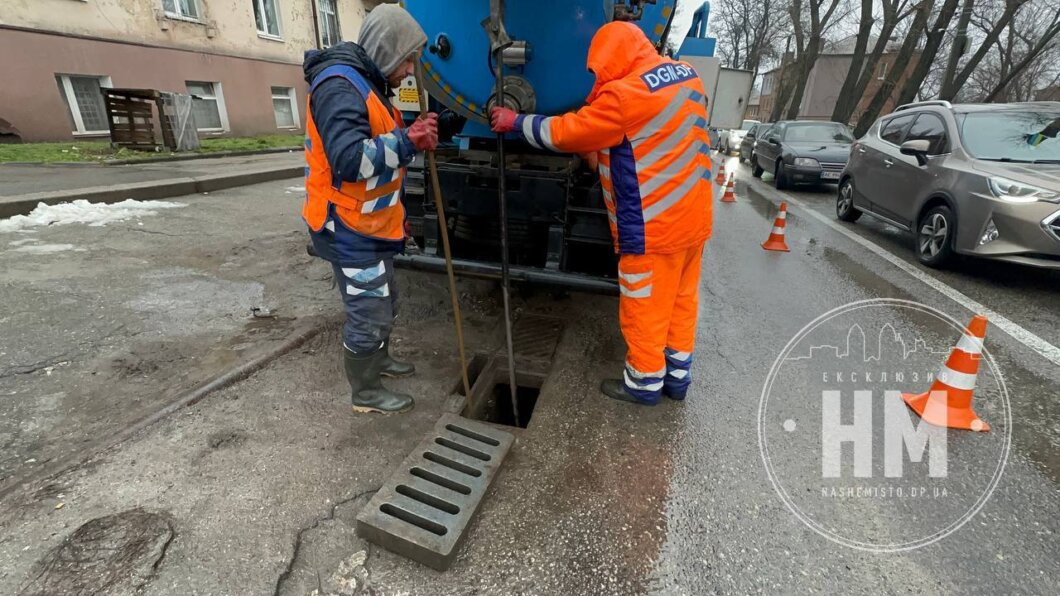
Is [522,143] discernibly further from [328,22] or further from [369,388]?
[328,22]

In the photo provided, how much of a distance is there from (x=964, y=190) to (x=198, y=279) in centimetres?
722

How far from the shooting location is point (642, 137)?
7.84 ft

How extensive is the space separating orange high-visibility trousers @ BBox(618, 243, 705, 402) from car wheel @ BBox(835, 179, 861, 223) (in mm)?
6528

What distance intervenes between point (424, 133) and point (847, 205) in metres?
7.93

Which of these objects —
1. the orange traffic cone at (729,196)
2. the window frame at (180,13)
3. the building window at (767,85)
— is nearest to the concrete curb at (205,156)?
the window frame at (180,13)

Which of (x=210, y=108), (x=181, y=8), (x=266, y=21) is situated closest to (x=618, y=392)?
(x=181, y=8)

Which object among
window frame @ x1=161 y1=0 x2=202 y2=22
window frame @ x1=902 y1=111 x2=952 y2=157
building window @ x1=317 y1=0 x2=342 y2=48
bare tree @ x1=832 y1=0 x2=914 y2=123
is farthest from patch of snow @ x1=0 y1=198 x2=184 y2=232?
bare tree @ x1=832 y1=0 x2=914 y2=123

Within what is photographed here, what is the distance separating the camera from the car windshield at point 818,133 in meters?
11.8

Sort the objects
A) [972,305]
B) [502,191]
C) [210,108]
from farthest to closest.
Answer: [210,108] < [972,305] < [502,191]

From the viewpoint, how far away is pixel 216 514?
6.41ft

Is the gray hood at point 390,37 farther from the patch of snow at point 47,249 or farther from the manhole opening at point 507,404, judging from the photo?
the patch of snow at point 47,249

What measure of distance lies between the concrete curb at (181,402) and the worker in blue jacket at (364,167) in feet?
2.44

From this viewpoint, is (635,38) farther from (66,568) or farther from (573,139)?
(66,568)

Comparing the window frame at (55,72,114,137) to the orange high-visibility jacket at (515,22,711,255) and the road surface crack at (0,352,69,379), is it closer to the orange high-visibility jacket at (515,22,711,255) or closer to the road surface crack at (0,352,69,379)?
the road surface crack at (0,352,69,379)
